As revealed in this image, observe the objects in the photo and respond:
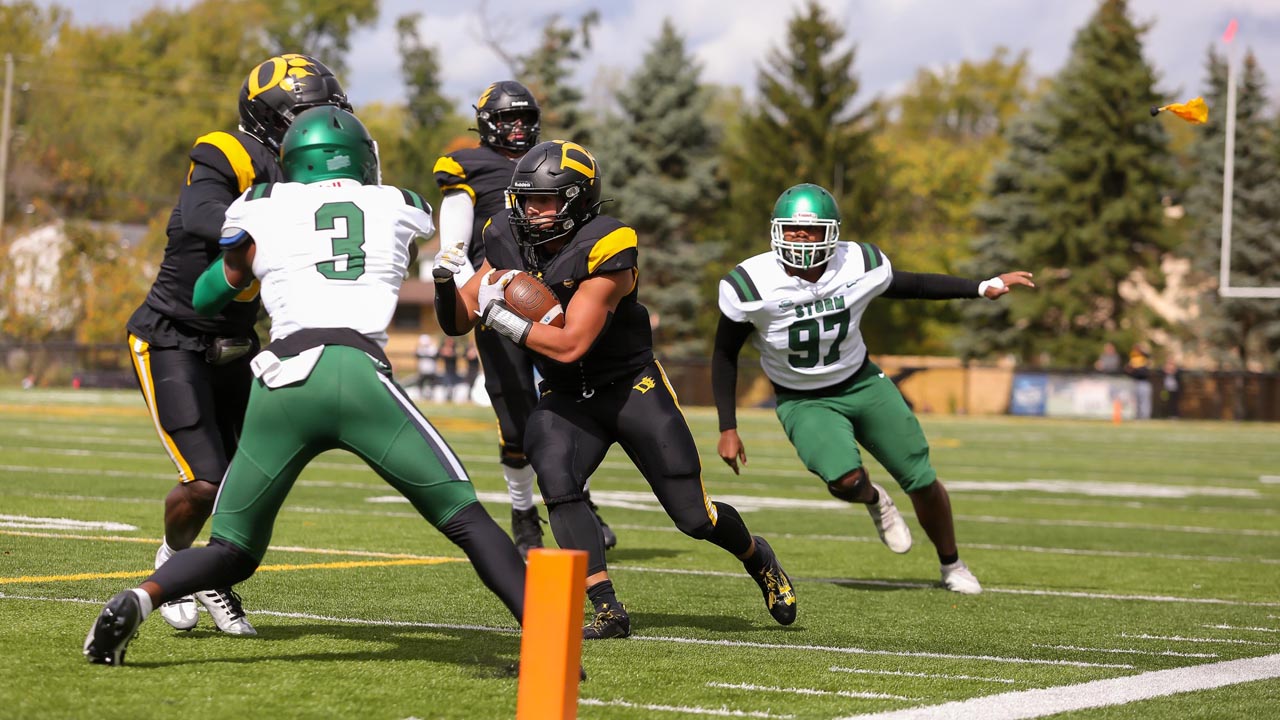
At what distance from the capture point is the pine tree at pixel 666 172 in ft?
151

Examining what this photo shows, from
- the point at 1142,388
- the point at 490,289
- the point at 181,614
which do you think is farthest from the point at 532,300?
the point at 1142,388

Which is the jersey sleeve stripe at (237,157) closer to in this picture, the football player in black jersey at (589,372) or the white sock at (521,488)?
the football player in black jersey at (589,372)

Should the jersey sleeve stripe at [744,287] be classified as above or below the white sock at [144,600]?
above

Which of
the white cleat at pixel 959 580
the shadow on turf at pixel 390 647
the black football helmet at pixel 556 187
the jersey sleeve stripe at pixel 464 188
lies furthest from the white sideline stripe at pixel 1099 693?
the jersey sleeve stripe at pixel 464 188

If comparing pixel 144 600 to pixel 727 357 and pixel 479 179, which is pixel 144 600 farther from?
pixel 479 179

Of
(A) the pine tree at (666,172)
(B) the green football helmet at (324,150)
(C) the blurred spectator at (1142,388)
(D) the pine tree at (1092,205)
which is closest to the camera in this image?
(B) the green football helmet at (324,150)

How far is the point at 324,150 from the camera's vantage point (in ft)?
15.5

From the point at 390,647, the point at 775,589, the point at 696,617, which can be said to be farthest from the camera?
the point at 696,617

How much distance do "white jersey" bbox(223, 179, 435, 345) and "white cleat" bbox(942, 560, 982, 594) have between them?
3774 mm

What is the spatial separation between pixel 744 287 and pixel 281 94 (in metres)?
2.53

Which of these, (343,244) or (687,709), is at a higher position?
(343,244)

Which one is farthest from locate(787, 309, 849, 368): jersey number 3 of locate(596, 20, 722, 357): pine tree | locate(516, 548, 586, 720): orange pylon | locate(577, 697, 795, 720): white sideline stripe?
locate(596, 20, 722, 357): pine tree

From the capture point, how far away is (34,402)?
92.3 feet

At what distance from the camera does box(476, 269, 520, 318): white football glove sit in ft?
17.2
